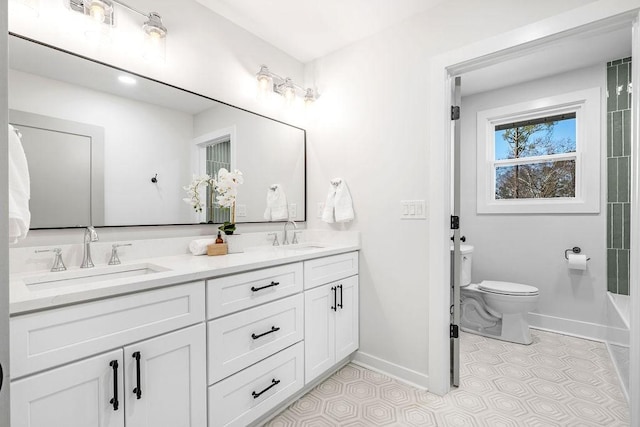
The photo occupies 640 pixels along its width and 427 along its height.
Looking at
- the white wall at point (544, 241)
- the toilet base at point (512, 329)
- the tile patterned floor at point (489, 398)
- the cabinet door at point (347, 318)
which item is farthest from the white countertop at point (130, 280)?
the white wall at point (544, 241)

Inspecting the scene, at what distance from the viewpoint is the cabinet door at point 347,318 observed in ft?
6.84

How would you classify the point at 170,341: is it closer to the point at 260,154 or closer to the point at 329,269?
the point at 329,269

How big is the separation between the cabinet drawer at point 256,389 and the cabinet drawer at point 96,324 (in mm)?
394

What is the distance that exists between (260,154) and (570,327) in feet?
10.4

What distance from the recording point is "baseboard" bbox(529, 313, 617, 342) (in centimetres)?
265

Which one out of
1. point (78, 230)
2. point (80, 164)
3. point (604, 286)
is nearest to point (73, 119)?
point (80, 164)

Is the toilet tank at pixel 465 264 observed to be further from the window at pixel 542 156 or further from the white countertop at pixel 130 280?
the white countertop at pixel 130 280

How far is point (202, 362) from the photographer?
1.29 meters

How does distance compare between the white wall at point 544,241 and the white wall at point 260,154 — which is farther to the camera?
the white wall at point 544,241

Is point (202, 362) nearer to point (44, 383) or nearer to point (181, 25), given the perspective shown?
point (44, 383)

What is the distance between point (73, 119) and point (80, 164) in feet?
0.68

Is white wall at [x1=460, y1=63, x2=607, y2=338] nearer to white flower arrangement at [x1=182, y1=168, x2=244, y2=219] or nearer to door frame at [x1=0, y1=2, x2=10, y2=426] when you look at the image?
white flower arrangement at [x1=182, y1=168, x2=244, y2=219]

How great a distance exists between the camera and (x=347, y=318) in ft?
7.10

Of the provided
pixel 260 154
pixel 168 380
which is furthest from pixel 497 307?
pixel 168 380
